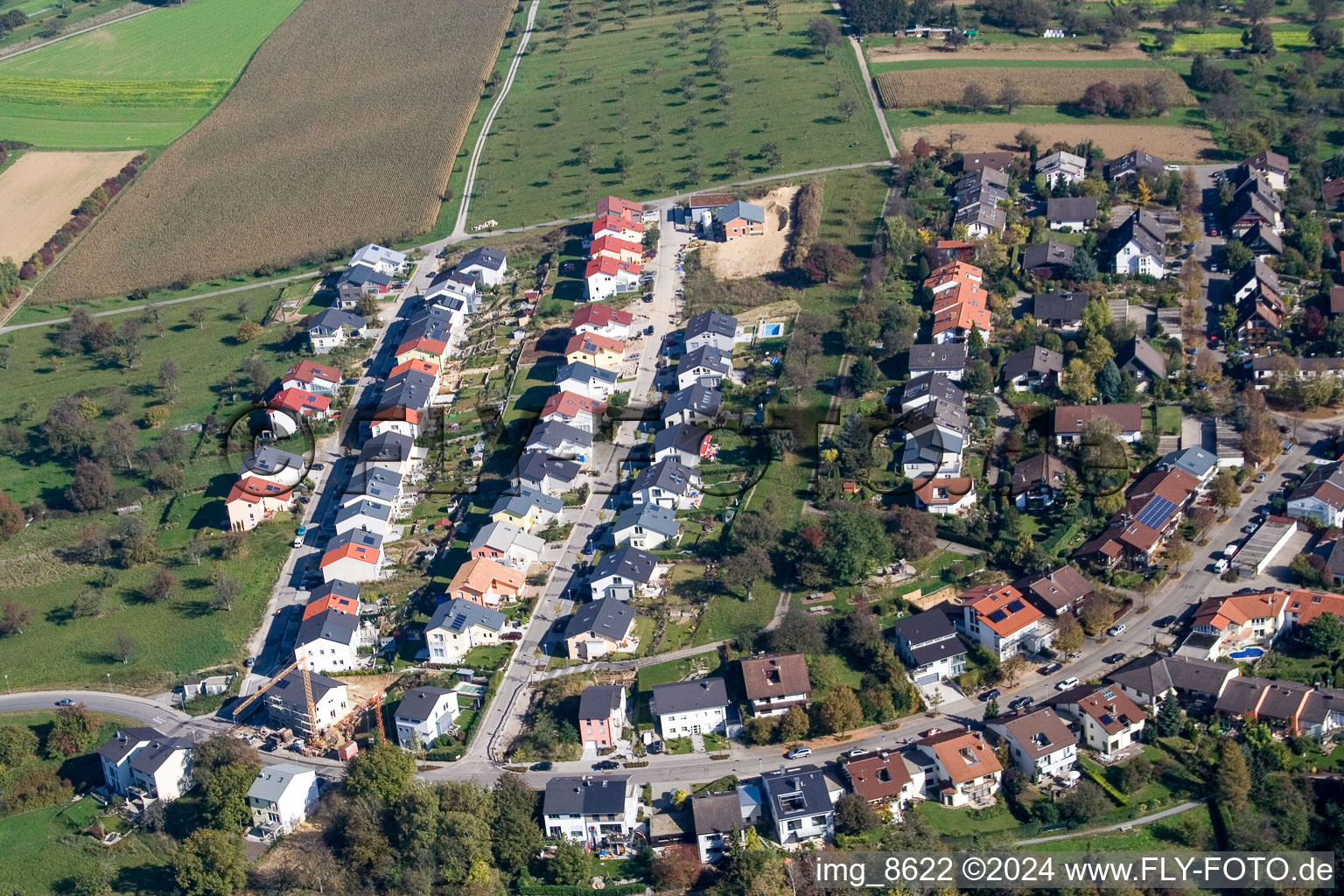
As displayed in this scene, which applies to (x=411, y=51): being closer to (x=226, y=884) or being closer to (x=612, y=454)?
(x=612, y=454)

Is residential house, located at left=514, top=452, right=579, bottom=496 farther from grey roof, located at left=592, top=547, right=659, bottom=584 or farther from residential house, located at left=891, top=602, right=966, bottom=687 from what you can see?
residential house, located at left=891, top=602, right=966, bottom=687

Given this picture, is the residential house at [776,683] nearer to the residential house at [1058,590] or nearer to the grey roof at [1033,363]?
the residential house at [1058,590]

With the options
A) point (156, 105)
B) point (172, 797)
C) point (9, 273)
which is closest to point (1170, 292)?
point (172, 797)

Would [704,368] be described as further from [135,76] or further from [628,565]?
[135,76]

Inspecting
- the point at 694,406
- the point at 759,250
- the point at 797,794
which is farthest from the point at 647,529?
the point at 759,250

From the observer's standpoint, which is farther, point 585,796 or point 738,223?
point 738,223

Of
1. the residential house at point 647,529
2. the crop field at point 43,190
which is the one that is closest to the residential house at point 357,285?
the crop field at point 43,190
